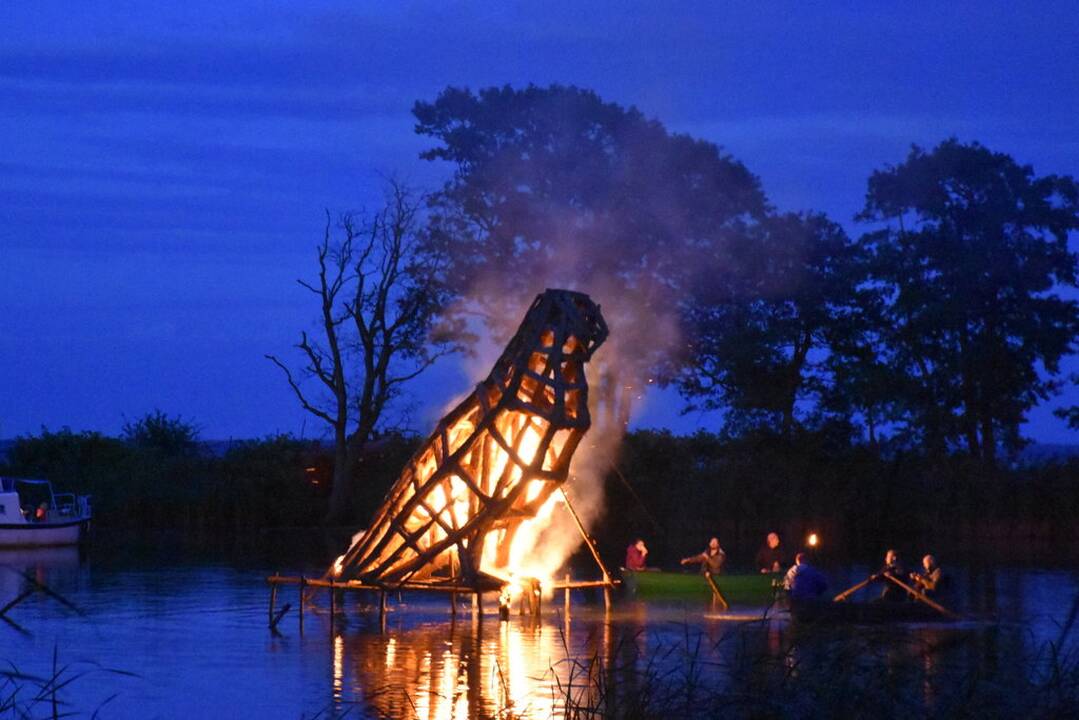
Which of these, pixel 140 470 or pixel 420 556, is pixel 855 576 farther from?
pixel 140 470

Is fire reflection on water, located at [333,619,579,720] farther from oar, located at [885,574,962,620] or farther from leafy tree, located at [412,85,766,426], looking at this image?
leafy tree, located at [412,85,766,426]

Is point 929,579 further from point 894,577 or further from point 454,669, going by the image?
point 454,669

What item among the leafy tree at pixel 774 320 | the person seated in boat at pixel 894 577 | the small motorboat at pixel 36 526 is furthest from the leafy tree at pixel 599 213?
the person seated in boat at pixel 894 577

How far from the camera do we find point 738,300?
59594 mm

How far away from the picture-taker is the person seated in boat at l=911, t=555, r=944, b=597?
31.2 meters

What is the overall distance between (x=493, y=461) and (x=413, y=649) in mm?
4292

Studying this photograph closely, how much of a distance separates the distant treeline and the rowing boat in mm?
17270

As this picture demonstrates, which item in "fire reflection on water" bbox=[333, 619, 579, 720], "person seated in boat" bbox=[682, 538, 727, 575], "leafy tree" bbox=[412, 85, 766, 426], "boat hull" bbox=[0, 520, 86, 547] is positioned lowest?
"fire reflection on water" bbox=[333, 619, 579, 720]

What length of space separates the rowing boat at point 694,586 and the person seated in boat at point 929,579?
318 centimetres

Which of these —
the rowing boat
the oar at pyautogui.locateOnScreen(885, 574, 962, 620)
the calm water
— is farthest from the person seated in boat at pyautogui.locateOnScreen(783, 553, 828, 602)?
the rowing boat

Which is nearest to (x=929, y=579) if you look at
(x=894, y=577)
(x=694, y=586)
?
(x=894, y=577)

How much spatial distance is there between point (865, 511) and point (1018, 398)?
739 centimetres

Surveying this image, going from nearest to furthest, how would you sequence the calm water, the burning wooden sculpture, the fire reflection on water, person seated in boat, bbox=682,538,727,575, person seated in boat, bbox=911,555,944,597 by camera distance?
1. the calm water
2. the fire reflection on water
3. the burning wooden sculpture
4. person seated in boat, bbox=911,555,944,597
5. person seated in boat, bbox=682,538,727,575

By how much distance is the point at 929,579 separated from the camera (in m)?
31.4
